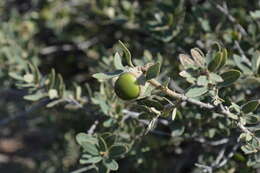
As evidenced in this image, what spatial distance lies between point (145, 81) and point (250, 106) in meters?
0.47

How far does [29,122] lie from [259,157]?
8.62ft

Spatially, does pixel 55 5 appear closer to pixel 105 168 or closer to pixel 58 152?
pixel 58 152

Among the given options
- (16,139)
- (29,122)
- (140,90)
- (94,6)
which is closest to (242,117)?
(140,90)

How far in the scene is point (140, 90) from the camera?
1175 millimetres

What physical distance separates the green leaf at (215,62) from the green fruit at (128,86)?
321 mm

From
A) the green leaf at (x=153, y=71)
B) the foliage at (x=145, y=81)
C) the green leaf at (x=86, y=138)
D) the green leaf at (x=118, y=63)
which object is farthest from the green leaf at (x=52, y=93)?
the green leaf at (x=153, y=71)

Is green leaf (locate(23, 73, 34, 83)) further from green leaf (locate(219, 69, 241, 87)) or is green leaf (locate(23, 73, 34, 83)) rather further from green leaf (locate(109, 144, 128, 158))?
green leaf (locate(219, 69, 241, 87))

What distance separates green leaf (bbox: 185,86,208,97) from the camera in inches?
49.0

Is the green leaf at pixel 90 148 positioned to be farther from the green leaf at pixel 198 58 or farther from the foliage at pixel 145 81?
the green leaf at pixel 198 58

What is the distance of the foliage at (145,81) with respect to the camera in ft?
4.42

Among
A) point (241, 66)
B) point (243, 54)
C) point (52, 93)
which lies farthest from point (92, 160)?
point (243, 54)

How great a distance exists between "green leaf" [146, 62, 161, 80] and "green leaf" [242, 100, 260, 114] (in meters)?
0.45

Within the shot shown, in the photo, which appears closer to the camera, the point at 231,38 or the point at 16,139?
the point at 231,38

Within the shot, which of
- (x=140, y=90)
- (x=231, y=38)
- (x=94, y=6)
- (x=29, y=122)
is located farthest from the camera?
(x=29, y=122)
